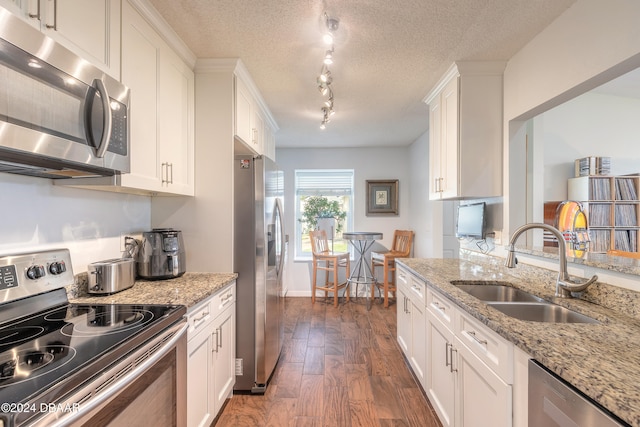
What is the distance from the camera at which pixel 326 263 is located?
4438mm

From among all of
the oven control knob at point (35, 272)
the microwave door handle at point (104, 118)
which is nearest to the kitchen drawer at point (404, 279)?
the microwave door handle at point (104, 118)

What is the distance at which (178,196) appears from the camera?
204 centimetres

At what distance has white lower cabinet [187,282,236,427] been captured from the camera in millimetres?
1431

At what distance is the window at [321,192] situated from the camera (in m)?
4.79

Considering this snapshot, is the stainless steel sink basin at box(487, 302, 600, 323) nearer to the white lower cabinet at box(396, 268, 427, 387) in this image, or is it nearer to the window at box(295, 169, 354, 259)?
the white lower cabinet at box(396, 268, 427, 387)

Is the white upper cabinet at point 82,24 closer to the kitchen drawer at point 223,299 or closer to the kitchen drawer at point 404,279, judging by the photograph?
the kitchen drawer at point 223,299

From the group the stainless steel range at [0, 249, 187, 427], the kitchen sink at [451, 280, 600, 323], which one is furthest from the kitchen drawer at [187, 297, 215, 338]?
the kitchen sink at [451, 280, 600, 323]

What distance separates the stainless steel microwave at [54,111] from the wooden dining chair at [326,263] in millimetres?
3150

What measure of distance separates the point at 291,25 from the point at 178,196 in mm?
1356

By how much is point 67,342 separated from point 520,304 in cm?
192

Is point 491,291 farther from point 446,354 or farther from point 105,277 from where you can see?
point 105,277

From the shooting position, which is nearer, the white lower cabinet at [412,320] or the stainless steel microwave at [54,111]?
the stainless steel microwave at [54,111]

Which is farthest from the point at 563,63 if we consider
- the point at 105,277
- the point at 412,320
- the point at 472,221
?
the point at 105,277

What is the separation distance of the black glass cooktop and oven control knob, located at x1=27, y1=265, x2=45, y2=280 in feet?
0.50
